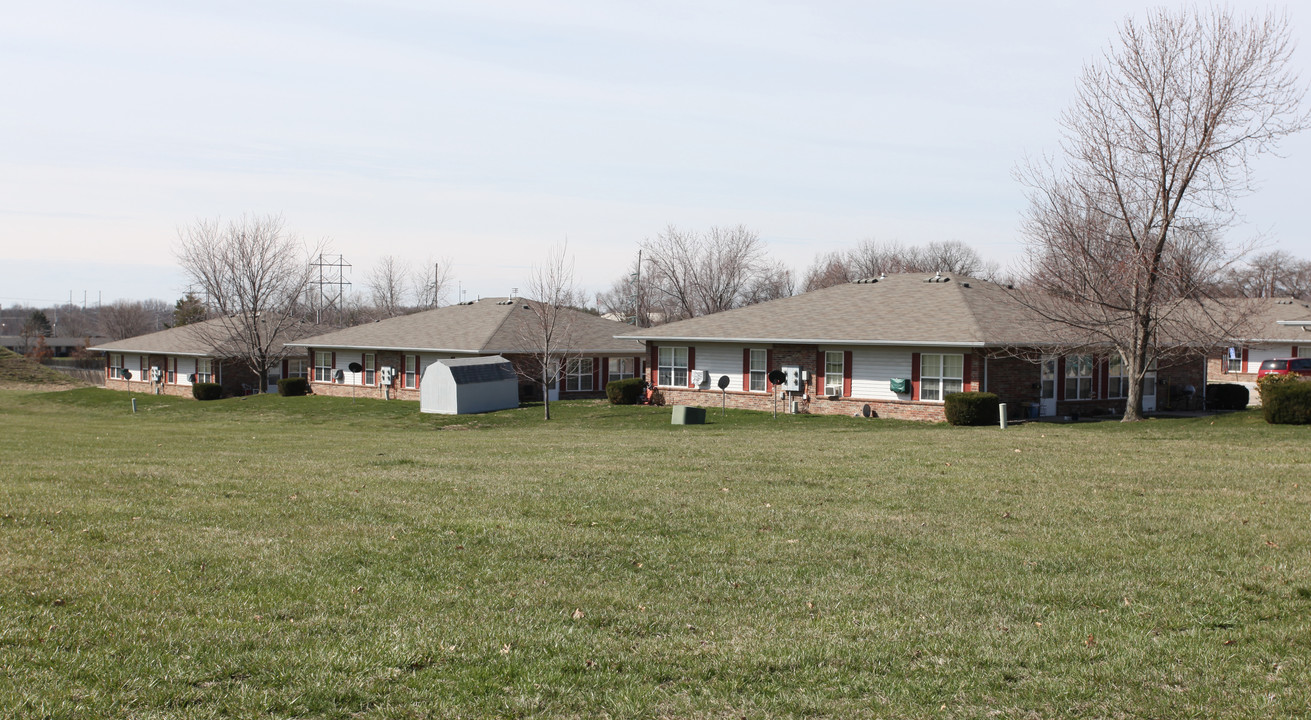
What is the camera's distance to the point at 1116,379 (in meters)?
36.0

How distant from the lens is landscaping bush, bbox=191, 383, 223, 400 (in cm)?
5425

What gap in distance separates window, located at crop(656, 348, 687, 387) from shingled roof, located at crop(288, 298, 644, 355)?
15.5 ft

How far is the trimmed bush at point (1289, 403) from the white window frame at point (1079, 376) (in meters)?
6.98

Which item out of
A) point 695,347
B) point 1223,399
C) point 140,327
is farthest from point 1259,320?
point 140,327

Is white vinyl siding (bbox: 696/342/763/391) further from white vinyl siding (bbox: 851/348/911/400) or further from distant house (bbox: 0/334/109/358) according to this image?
distant house (bbox: 0/334/109/358)

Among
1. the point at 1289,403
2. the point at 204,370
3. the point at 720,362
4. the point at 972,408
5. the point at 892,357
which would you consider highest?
the point at 892,357

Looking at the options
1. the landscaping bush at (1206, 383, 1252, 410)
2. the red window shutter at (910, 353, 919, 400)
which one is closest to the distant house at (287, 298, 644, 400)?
the red window shutter at (910, 353, 919, 400)

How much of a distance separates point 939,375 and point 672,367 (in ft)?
37.9

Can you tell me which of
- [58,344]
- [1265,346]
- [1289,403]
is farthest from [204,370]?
[58,344]

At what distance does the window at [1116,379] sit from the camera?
35.7m

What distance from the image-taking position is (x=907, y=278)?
40.9 meters

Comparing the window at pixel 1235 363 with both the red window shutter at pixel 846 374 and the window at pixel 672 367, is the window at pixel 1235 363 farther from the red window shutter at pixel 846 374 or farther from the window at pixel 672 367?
the window at pixel 672 367

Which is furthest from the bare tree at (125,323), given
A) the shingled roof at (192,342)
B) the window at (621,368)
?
the window at (621,368)

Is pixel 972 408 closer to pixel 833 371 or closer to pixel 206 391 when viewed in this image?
pixel 833 371
